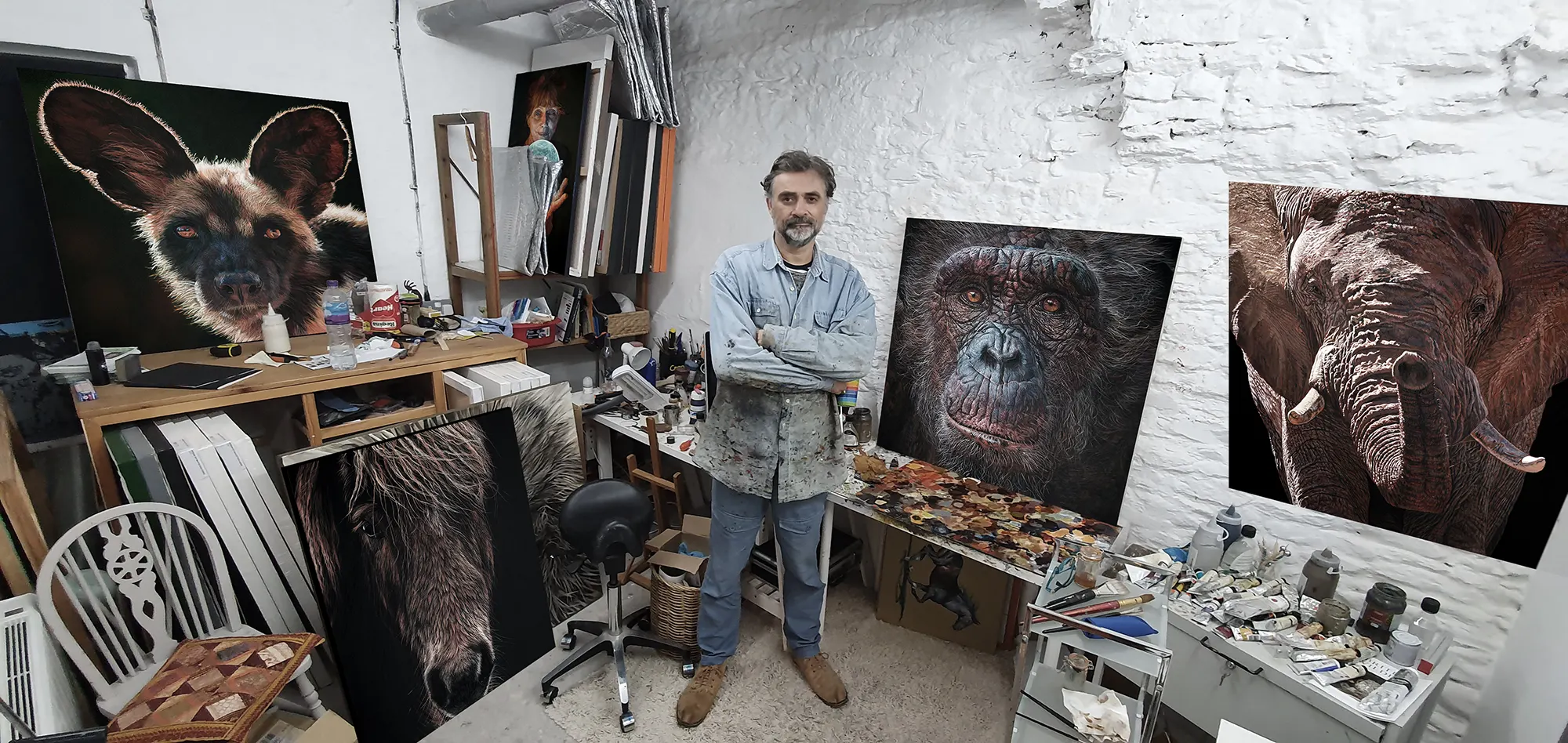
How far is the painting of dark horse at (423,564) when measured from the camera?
1.97 meters

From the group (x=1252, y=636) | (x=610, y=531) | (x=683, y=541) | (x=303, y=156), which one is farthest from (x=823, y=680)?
(x=303, y=156)

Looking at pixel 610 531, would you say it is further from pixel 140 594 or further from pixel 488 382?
pixel 140 594

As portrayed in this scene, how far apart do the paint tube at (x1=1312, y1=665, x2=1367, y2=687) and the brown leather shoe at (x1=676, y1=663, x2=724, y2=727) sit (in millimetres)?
1728

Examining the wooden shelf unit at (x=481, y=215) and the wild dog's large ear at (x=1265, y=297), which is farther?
the wooden shelf unit at (x=481, y=215)

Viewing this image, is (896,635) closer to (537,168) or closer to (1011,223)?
(1011,223)

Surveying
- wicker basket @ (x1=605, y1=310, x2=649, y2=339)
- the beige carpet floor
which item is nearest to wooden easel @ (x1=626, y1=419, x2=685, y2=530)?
the beige carpet floor

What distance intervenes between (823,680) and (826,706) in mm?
84

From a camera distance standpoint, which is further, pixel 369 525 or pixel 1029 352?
pixel 1029 352

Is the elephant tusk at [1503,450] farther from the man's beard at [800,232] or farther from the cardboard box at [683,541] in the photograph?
the cardboard box at [683,541]

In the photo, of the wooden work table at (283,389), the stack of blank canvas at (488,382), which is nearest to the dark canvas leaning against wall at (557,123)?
the wooden work table at (283,389)

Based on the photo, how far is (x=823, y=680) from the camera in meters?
2.27

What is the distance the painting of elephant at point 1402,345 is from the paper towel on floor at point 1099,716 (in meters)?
0.95

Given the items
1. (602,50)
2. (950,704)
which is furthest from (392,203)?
(950,704)

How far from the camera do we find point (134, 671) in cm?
169
